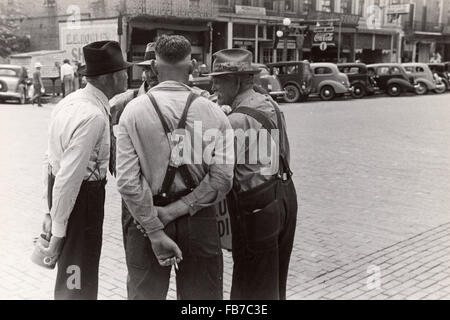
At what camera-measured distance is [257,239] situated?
2992mm

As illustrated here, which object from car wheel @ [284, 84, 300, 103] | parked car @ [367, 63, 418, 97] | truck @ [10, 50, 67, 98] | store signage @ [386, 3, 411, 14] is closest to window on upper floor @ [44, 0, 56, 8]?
truck @ [10, 50, 67, 98]

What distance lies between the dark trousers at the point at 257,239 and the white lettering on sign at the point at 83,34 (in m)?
15.8

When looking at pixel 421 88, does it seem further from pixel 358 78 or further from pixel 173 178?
pixel 173 178

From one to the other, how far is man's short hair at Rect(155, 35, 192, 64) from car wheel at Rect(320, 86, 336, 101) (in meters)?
21.0

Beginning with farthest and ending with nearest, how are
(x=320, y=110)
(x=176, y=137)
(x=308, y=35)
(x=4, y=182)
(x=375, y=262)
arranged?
(x=308, y=35)
(x=320, y=110)
(x=4, y=182)
(x=375, y=262)
(x=176, y=137)

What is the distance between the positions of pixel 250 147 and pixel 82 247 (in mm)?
1051

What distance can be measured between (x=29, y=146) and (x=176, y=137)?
27.6 feet

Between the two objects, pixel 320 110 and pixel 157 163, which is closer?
pixel 157 163

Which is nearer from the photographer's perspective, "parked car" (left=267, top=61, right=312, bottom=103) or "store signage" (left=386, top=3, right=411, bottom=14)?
"store signage" (left=386, top=3, right=411, bottom=14)

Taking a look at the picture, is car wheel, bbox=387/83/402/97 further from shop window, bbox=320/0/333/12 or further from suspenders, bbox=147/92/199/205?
suspenders, bbox=147/92/199/205

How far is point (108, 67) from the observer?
3014 millimetres

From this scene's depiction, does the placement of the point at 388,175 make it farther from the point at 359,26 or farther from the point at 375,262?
the point at 359,26

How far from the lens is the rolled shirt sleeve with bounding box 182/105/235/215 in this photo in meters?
2.54
